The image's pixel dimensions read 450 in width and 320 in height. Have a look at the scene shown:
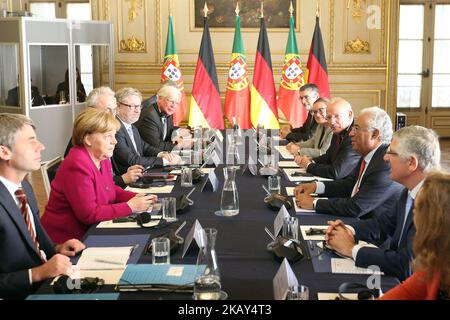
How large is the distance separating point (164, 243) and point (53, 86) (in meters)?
6.82

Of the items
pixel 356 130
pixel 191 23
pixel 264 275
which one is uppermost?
pixel 191 23

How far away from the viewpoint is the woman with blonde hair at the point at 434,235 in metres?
1.65

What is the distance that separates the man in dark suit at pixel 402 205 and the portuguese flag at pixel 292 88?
5.71 meters

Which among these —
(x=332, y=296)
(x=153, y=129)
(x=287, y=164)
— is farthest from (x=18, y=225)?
(x=153, y=129)

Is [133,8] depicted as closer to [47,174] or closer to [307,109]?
[307,109]

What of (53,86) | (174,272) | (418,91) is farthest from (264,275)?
(418,91)

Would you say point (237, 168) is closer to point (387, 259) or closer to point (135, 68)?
point (387, 259)

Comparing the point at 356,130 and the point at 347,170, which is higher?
the point at 356,130

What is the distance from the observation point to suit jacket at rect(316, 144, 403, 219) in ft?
10.7

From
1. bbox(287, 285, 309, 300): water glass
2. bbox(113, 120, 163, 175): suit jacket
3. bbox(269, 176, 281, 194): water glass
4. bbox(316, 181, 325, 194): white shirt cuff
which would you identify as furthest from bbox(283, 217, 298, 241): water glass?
bbox(113, 120, 163, 175): suit jacket

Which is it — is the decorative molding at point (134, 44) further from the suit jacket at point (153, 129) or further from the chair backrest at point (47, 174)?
the chair backrest at point (47, 174)

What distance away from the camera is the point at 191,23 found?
31.4 feet

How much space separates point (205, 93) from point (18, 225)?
6.21m

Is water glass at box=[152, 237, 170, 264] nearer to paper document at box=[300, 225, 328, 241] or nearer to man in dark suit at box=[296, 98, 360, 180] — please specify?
paper document at box=[300, 225, 328, 241]
